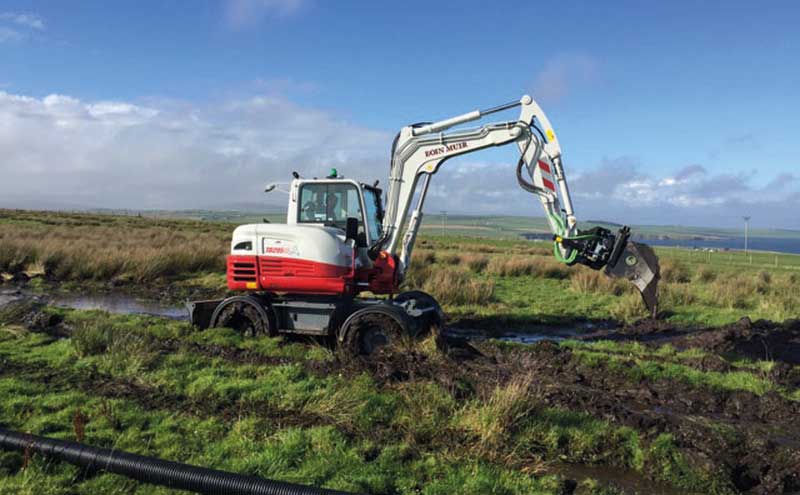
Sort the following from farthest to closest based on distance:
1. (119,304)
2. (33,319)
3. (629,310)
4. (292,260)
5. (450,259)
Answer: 1. (450,259)
2. (119,304)
3. (629,310)
4. (33,319)
5. (292,260)

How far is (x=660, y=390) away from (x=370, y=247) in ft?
18.0

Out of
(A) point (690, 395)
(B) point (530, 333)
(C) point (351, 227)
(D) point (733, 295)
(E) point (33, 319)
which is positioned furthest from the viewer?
(D) point (733, 295)

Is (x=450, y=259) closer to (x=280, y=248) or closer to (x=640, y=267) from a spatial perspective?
(x=280, y=248)

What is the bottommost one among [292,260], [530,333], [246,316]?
[530,333]

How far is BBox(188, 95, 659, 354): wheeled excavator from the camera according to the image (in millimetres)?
10281

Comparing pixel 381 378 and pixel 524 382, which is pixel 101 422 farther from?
pixel 524 382

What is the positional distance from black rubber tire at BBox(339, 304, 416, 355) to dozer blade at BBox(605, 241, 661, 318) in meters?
3.63

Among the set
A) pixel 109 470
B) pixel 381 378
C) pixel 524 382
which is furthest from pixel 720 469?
pixel 109 470

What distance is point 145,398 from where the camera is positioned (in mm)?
7457

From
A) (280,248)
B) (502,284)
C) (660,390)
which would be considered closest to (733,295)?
(502,284)

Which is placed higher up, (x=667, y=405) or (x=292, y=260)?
(x=292, y=260)

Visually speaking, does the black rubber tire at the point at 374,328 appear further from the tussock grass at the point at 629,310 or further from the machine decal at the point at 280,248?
the tussock grass at the point at 629,310

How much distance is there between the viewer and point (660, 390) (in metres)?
8.47

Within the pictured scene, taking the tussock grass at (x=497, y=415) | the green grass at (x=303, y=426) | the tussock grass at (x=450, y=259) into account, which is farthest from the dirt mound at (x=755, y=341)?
the tussock grass at (x=450, y=259)
